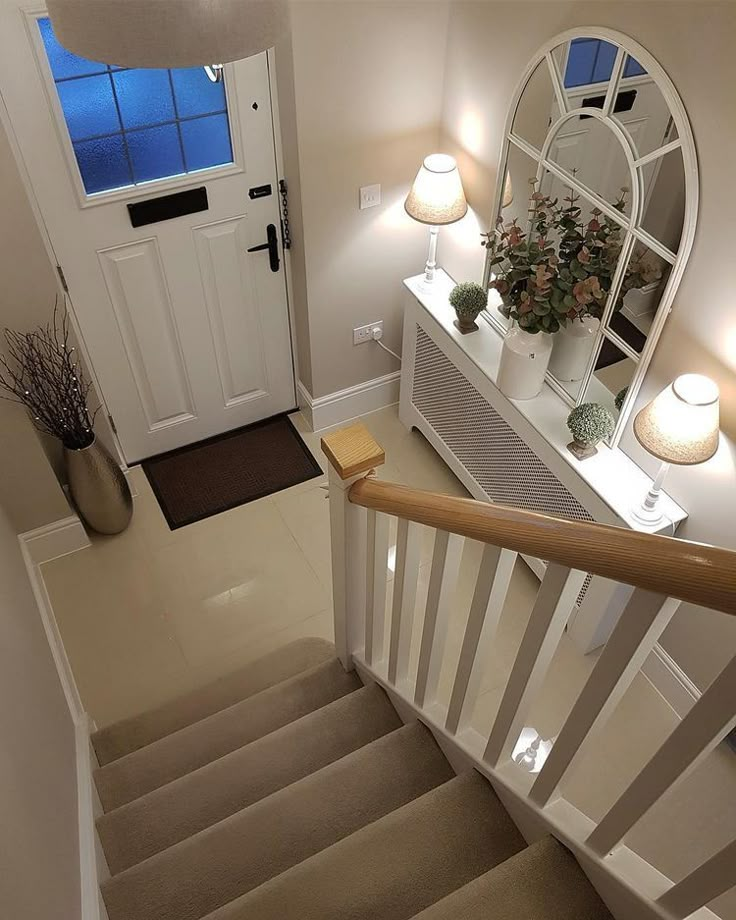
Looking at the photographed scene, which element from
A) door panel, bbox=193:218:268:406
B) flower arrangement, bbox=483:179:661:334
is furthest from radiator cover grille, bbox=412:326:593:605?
door panel, bbox=193:218:268:406

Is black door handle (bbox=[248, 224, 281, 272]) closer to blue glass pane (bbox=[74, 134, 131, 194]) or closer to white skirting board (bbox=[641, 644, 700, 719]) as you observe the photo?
blue glass pane (bbox=[74, 134, 131, 194])

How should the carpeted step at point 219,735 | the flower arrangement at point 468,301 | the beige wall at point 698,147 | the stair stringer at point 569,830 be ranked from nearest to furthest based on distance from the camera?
1. the stair stringer at point 569,830
2. the beige wall at point 698,147
3. the carpeted step at point 219,735
4. the flower arrangement at point 468,301

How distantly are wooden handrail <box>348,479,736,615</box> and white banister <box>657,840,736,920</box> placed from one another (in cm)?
40

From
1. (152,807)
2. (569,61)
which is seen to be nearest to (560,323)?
(569,61)

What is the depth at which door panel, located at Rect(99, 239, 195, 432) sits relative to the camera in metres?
3.28

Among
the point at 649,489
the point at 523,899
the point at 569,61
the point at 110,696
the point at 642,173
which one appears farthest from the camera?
the point at 110,696

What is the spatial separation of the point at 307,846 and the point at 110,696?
4.68 feet

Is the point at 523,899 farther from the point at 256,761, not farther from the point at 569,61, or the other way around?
the point at 569,61

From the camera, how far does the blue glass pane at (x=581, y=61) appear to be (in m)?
2.49

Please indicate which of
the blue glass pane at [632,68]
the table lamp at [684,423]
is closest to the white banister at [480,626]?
the table lamp at [684,423]

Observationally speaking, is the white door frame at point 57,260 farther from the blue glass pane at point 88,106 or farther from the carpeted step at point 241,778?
the carpeted step at point 241,778

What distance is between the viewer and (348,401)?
13.5 ft

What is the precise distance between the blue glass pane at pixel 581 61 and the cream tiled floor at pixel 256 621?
1876 millimetres

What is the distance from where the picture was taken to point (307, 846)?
1.96 m
